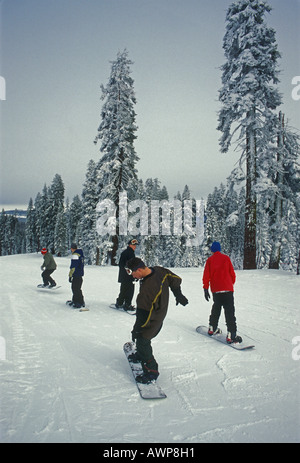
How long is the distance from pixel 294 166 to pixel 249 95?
6062 millimetres

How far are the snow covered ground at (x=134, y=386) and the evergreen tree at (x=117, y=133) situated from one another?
15814 millimetres

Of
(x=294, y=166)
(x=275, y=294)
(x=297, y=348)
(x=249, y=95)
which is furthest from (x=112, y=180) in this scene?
(x=297, y=348)

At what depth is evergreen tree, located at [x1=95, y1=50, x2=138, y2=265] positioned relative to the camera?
72.8ft

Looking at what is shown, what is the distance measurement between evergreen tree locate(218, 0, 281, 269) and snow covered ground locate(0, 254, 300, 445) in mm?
8938

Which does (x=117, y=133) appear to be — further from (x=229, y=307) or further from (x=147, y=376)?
(x=147, y=376)

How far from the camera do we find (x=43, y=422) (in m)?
3.09

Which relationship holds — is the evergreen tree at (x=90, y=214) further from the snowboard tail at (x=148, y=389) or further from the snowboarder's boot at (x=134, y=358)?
the snowboard tail at (x=148, y=389)

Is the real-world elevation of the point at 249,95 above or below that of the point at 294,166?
above

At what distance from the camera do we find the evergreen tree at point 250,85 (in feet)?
49.9

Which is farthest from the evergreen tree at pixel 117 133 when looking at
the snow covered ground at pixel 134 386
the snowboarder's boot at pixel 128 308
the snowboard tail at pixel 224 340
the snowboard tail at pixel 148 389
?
the snowboard tail at pixel 148 389

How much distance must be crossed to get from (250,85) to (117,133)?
10992 mm

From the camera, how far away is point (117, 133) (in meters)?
22.2
